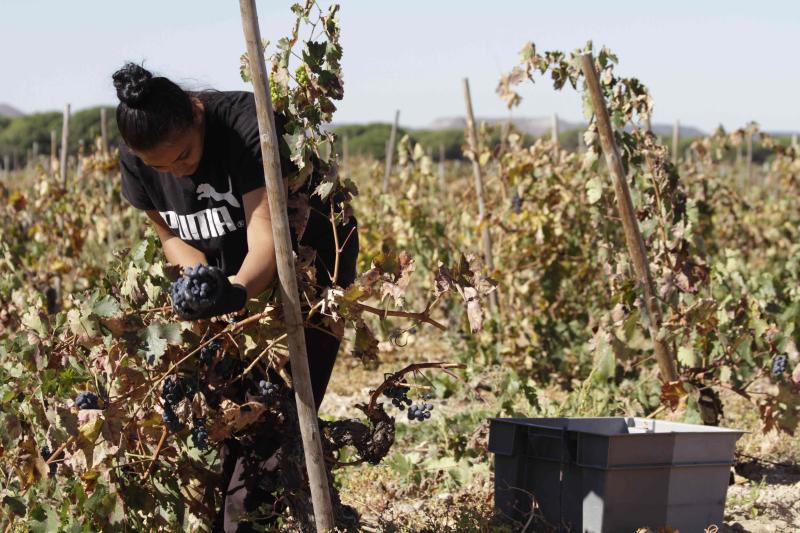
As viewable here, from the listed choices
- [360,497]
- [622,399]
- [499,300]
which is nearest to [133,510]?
[360,497]

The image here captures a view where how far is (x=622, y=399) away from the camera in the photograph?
4.19 meters

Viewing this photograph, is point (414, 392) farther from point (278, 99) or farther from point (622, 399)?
point (622, 399)

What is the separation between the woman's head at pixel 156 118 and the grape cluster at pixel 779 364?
2224 mm

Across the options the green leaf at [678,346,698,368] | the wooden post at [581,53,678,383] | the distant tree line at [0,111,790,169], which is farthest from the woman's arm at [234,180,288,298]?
the distant tree line at [0,111,790,169]

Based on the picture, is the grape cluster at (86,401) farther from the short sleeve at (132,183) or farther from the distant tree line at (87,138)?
the distant tree line at (87,138)

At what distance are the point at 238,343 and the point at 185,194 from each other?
39cm

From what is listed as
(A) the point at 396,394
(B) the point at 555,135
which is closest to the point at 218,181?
(A) the point at 396,394

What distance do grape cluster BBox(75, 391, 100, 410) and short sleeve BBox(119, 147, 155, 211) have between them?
0.57 meters

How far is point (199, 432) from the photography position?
96.8 inches

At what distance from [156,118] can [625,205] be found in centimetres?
174

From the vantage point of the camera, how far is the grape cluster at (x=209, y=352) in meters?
2.50

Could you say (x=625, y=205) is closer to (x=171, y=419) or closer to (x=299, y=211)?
(x=299, y=211)

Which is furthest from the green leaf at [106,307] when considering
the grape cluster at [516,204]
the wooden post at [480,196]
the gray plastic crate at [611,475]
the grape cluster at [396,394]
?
the grape cluster at [516,204]

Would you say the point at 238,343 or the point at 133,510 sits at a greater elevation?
the point at 238,343
